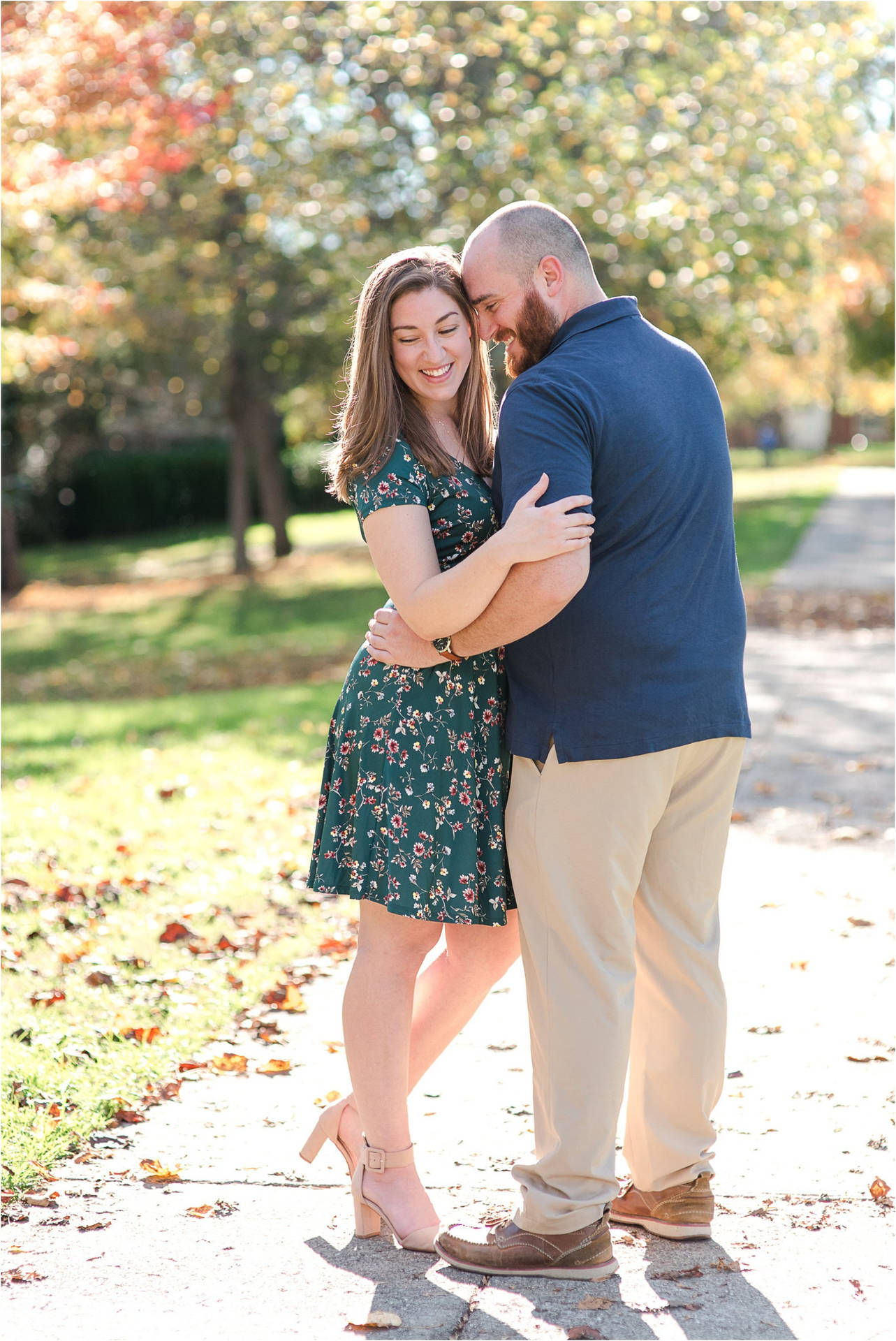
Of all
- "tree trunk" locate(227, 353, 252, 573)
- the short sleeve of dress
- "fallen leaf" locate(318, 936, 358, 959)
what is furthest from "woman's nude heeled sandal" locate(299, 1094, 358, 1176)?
"tree trunk" locate(227, 353, 252, 573)

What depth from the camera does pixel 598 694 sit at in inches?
109

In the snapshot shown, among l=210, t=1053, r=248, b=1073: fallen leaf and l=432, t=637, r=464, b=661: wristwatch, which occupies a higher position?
l=432, t=637, r=464, b=661: wristwatch

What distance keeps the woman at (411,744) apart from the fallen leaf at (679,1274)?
1.63 ft

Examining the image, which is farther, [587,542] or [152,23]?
[152,23]

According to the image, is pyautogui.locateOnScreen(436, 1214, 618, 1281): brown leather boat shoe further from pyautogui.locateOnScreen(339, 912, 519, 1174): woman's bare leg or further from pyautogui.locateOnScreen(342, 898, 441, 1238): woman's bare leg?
pyautogui.locateOnScreen(339, 912, 519, 1174): woman's bare leg

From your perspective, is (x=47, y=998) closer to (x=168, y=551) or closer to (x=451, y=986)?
(x=451, y=986)

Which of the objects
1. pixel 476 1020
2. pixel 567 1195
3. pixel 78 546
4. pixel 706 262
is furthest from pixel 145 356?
pixel 567 1195

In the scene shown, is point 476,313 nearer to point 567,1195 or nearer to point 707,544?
point 707,544

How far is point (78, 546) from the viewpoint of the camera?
97.5 ft

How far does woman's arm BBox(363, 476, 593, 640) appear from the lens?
2.56m

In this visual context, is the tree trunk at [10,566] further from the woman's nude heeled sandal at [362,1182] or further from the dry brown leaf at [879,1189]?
the dry brown leaf at [879,1189]

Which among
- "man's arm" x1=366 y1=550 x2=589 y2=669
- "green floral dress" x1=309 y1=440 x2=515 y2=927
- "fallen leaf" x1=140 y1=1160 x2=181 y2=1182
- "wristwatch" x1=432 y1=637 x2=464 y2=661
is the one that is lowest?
"fallen leaf" x1=140 y1=1160 x2=181 y2=1182

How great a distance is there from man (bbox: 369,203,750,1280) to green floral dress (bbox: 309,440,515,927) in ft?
0.28

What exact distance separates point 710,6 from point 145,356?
525 inches
